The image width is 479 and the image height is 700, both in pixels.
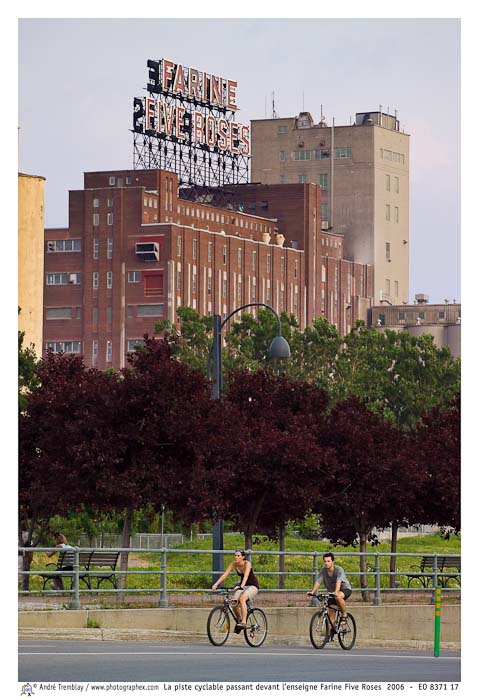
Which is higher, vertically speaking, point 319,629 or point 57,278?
point 57,278

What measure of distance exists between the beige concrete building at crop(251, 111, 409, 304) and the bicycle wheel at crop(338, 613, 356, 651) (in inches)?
5765

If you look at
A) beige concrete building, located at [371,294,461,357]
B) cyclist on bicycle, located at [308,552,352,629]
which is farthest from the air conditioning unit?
cyclist on bicycle, located at [308,552,352,629]

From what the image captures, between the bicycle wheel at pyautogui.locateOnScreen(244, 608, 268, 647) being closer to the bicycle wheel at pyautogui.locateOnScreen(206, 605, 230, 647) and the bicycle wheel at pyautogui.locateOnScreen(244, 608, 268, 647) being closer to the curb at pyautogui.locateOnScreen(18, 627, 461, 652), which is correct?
the bicycle wheel at pyautogui.locateOnScreen(206, 605, 230, 647)

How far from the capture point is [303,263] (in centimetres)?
15600

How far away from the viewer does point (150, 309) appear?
139750mm

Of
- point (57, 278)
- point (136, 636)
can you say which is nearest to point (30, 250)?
point (136, 636)

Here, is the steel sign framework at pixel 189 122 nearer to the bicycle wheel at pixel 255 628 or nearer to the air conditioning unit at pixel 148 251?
the air conditioning unit at pixel 148 251

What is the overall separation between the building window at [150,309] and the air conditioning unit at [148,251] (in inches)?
159

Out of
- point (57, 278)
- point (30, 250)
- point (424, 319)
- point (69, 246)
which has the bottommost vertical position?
point (30, 250)

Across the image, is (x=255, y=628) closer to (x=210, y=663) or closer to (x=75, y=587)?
(x=75, y=587)

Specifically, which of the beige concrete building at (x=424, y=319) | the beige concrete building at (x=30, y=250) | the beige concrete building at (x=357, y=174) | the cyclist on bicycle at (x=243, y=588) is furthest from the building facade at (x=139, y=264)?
the cyclist on bicycle at (x=243, y=588)

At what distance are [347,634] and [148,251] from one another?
115 meters

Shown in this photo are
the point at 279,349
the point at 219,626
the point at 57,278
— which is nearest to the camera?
the point at 219,626

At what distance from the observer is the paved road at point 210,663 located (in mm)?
17656
